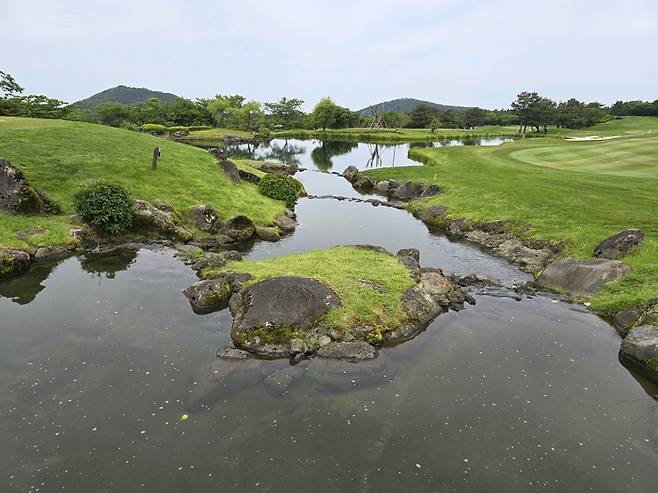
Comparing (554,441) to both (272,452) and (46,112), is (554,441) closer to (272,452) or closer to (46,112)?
(272,452)

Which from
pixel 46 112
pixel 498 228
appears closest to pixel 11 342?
pixel 498 228

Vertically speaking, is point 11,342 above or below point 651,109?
below

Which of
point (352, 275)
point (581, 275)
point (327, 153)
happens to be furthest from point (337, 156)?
point (352, 275)

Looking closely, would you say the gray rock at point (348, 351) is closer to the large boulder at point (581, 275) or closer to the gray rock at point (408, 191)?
the large boulder at point (581, 275)

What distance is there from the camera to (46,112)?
8519 cm

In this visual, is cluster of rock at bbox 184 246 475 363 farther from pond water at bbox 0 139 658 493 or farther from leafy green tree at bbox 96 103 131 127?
leafy green tree at bbox 96 103 131 127

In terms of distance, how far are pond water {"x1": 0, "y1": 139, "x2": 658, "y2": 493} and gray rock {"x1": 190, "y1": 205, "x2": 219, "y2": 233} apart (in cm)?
1378

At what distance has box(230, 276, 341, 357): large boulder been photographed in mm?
18938

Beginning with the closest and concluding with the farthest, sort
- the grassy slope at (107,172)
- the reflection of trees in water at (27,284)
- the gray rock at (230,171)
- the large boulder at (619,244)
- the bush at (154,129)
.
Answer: the reflection of trees in water at (27,284) → the large boulder at (619,244) → the grassy slope at (107,172) → the gray rock at (230,171) → the bush at (154,129)

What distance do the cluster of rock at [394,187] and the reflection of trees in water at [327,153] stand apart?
17.6 meters

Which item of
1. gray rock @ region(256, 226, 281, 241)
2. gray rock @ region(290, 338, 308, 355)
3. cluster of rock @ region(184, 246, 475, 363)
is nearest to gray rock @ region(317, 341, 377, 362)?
cluster of rock @ region(184, 246, 475, 363)

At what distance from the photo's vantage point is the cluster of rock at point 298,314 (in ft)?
Result: 61.2

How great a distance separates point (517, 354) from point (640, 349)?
5161 millimetres

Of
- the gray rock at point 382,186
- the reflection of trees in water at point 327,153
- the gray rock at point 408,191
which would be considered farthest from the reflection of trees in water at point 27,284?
the reflection of trees in water at point 327,153
